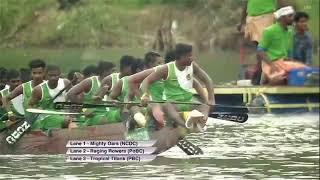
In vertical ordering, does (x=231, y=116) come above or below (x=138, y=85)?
below

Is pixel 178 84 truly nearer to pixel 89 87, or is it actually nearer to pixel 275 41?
pixel 89 87

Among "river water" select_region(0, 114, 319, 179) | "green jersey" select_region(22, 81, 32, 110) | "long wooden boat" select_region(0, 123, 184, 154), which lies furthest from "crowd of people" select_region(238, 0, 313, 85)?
"green jersey" select_region(22, 81, 32, 110)

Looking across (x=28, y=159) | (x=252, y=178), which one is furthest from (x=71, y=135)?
(x=252, y=178)

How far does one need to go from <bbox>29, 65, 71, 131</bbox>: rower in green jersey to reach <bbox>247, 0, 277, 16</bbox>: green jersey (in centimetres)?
319

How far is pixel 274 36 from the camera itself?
16188mm

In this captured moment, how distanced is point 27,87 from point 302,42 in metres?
7.19

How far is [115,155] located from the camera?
13.2m

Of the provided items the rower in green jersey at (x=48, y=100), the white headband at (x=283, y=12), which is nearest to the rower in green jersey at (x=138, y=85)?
the rower in green jersey at (x=48, y=100)

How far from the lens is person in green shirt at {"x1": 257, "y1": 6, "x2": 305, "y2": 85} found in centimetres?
1612

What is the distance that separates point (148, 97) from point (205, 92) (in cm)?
73

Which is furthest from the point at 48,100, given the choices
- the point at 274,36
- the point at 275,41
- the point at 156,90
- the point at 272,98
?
the point at 272,98

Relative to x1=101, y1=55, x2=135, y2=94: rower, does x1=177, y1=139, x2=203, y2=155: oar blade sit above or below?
below

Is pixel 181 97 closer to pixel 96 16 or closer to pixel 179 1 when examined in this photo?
pixel 96 16

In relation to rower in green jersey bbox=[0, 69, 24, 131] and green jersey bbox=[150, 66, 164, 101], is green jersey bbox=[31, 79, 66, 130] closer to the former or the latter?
rower in green jersey bbox=[0, 69, 24, 131]
